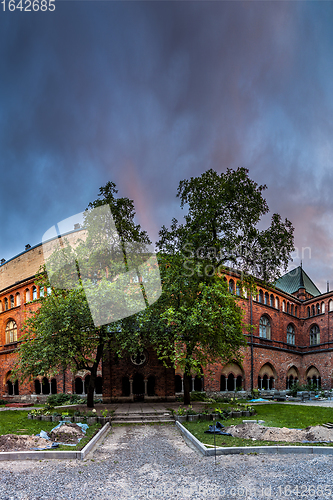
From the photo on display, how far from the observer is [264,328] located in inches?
1313

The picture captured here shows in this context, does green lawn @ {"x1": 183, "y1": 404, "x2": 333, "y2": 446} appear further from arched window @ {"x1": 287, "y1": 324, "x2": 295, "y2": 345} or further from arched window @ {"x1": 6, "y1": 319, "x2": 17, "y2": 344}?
arched window @ {"x1": 287, "y1": 324, "x2": 295, "y2": 345}

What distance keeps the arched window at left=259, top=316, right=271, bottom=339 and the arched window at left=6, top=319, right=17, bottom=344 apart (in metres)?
21.4

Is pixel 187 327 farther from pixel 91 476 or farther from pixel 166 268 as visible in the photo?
pixel 91 476

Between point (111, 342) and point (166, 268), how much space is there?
15.6 feet

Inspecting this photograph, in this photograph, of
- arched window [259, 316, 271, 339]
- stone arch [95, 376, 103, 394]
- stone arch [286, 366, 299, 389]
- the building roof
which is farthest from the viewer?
the building roof

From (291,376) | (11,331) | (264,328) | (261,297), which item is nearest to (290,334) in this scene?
(291,376)

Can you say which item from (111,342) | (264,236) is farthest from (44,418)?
(264,236)

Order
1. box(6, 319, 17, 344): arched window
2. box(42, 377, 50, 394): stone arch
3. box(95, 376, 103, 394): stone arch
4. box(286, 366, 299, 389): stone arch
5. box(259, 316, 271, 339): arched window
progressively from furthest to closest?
box(286, 366, 299, 389): stone arch → box(259, 316, 271, 339): arched window → box(6, 319, 17, 344): arched window → box(42, 377, 50, 394): stone arch → box(95, 376, 103, 394): stone arch

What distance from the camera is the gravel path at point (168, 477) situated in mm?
7008

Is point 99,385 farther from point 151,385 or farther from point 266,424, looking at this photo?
point 266,424

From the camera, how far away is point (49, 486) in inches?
295

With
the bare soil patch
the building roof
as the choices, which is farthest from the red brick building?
the bare soil patch

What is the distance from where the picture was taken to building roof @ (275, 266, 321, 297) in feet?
143

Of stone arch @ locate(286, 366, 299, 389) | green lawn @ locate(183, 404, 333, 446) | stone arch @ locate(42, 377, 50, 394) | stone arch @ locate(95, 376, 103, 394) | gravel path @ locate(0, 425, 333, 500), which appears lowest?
stone arch @ locate(286, 366, 299, 389)
